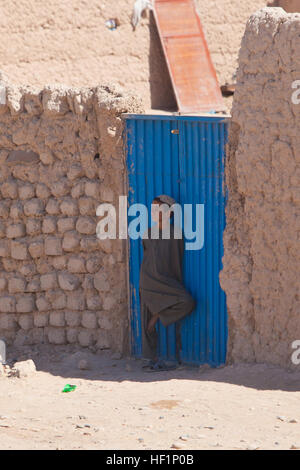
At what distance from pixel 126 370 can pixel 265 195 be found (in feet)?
5.79

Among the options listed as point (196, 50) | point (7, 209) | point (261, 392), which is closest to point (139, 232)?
point (7, 209)

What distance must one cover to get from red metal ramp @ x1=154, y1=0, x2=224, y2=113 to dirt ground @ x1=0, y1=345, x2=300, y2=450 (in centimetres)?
594

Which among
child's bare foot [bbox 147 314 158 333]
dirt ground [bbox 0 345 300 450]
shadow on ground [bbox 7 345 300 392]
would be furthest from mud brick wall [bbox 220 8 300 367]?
child's bare foot [bbox 147 314 158 333]

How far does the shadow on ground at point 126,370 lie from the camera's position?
18.8ft

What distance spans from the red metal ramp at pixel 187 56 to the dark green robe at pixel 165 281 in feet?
18.3

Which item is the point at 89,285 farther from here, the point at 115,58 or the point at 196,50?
the point at 196,50

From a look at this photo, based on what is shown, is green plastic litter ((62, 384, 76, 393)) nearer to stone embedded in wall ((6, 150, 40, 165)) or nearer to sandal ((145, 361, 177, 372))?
sandal ((145, 361, 177, 372))

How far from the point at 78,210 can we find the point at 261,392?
2.30 meters

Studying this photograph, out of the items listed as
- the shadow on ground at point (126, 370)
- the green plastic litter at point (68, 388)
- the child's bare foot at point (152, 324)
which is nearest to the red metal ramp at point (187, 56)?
the shadow on ground at point (126, 370)

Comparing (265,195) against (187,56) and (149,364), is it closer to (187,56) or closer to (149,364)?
(149,364)

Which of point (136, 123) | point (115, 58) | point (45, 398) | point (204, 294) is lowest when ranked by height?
point (45, 398)

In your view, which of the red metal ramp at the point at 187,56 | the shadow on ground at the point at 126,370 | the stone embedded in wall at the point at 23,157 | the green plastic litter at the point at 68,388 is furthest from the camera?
the red metal ramp at the point at 187,56

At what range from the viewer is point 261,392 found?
5516 mm

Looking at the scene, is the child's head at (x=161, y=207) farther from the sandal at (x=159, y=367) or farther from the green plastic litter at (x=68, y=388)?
the green plastic litter at (x=68, y=388)
